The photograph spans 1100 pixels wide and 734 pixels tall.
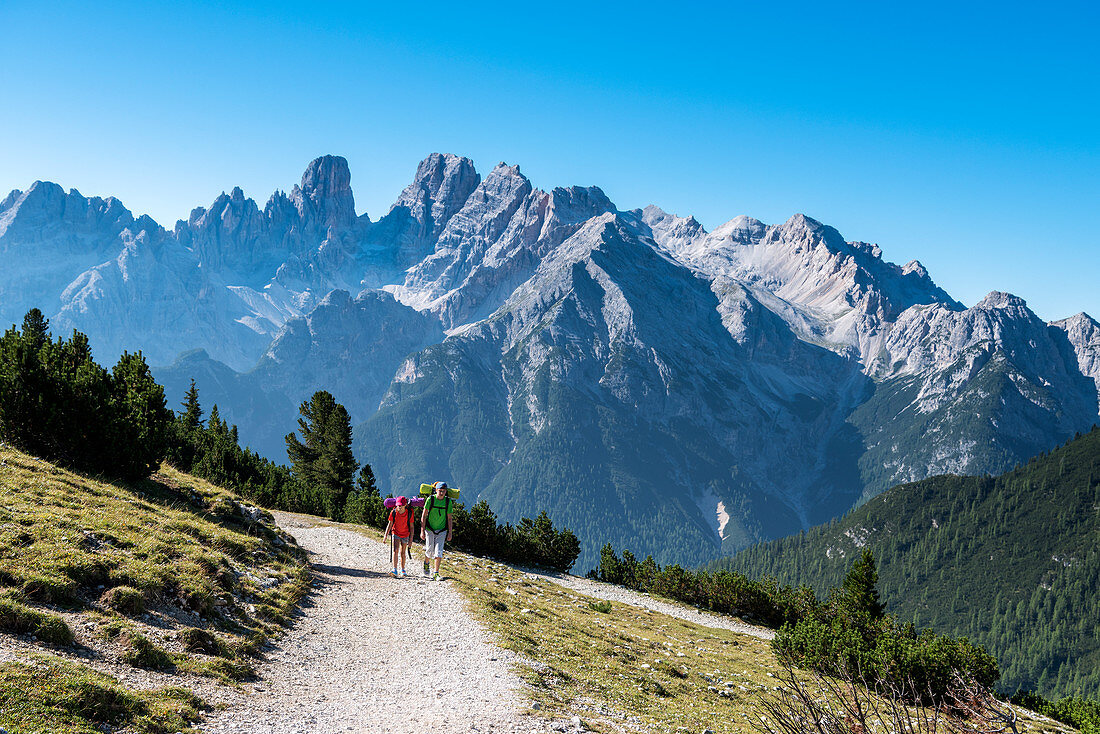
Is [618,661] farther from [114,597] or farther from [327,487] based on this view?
[327,487]

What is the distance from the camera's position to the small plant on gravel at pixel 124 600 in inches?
586

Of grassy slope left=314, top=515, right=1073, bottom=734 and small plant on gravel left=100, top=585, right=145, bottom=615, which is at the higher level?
small plant on gravel left=100, top=585, right=145, bottom=615

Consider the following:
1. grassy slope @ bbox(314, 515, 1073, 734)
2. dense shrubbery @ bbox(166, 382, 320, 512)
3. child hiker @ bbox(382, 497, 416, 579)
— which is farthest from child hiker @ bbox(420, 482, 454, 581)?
dense shrubbery @ bbox(166, 382, 320, 512)

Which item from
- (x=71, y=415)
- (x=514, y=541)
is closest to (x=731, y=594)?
(x=514, y=541)

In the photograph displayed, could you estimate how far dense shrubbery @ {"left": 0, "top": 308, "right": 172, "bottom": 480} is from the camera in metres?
25.4

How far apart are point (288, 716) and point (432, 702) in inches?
131

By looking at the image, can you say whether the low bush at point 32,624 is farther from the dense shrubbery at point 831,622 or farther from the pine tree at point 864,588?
the pine tree at point 864,588

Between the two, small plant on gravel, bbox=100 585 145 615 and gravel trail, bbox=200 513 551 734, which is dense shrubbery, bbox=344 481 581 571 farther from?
small plant on gravel, bbox=100 585 145 615

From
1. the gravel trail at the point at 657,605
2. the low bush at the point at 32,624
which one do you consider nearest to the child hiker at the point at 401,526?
the low bush at the point at 32,624

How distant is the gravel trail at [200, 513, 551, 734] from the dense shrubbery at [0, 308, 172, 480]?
1056 cm

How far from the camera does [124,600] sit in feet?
49.2

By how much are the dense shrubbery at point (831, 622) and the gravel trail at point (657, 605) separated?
2.82 m

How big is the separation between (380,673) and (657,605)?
1441 inches

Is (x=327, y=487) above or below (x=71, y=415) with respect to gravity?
A: below
